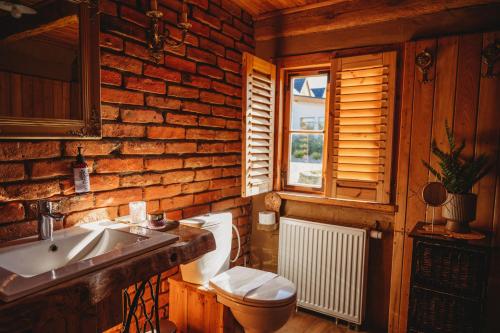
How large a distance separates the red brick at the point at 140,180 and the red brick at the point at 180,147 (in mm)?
181

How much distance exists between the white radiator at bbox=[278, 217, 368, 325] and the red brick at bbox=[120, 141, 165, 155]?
3.88 ft

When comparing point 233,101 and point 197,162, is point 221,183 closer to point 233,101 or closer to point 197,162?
point 197,162

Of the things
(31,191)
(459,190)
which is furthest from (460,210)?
(31,191)

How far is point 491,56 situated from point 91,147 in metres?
2.28

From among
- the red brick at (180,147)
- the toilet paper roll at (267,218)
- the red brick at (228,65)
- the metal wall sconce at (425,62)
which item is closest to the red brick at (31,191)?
the red brick at (180,147)

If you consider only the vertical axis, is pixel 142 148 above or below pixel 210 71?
below

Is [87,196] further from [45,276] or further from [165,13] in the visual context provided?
[165,13]

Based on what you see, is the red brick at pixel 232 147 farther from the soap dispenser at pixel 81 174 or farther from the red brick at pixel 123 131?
the soap dispenser at pixel 81 174

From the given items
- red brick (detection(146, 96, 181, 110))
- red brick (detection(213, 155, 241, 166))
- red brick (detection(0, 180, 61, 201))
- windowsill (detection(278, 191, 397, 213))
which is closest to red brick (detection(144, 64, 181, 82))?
red brick (detection(146, 96, 181, 110))

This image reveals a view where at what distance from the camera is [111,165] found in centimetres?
172

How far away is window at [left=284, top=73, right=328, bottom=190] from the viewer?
270cm

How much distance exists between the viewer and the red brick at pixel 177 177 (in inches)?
80.9

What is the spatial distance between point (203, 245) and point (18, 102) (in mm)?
976

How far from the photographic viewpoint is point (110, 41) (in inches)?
65.4
